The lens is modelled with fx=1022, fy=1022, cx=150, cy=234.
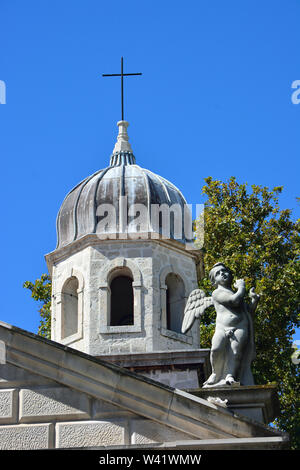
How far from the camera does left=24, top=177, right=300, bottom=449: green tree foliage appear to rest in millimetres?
33031

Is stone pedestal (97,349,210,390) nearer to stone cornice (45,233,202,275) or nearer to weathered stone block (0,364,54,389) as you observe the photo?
stone cornice (45,233,202,275)

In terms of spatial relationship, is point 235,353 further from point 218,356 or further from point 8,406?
point 8,406

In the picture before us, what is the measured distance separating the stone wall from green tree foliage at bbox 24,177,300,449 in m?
16.3

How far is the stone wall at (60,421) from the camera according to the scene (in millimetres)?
15086

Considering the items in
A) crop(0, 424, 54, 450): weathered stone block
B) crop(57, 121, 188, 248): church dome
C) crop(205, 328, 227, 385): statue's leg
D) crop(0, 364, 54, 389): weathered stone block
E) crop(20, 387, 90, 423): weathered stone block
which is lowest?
crop(0, 424, 54, 450): weathered stone block

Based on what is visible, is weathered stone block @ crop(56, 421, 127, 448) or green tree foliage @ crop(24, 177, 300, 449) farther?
green tree foliage @ crop(24, 177, 300, 449)

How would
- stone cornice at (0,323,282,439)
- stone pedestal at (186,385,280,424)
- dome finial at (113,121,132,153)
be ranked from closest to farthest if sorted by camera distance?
stone cornice at (0,323,282,439) < stone pedestal at (186,385,280,424) < dome finial at (113,121,132,153)

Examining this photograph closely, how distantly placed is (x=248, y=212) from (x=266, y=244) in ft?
5.57

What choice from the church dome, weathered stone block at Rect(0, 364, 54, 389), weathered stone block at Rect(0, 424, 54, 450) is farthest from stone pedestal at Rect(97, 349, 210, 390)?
weathered stone block at Rect(0, 424, 54, 450)

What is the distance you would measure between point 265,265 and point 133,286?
40.5 ft

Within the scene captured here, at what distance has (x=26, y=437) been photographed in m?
15.3

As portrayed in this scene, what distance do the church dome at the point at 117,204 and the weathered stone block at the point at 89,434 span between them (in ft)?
30.3

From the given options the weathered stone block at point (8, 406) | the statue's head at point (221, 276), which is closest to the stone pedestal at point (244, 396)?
the statue's head at point (221, 276)
